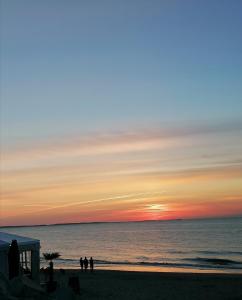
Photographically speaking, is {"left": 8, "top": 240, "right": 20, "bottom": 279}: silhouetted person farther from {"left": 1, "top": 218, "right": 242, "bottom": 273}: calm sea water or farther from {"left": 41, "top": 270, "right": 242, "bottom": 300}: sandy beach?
{"left": 1, "top": 218, "right": 242, "bottom": 273}: calm sea water

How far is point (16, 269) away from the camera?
51.6 feet

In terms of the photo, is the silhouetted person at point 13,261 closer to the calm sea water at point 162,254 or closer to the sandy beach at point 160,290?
the sandy beach at point 160,290

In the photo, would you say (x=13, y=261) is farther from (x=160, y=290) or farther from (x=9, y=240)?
(x=160, y=290)

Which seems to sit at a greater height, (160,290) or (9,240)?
(9,240)

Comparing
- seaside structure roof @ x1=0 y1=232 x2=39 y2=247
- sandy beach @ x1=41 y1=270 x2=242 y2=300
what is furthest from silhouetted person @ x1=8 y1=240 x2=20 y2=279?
sandy beach @ x1=41 y1=270 x2=242 y2=300

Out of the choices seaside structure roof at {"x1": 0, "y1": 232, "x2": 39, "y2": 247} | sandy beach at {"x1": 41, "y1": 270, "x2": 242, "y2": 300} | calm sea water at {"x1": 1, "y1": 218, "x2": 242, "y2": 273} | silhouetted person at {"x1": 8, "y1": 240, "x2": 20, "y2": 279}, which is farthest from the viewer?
calm sea water at {"x1": 1, "y1": 218, "x2": 242, "y2": 273}

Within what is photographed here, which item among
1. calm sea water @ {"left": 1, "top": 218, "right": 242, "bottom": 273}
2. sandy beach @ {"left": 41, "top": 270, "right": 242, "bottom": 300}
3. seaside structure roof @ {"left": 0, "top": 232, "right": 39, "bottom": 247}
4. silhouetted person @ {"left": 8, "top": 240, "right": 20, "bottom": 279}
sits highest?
seaside structure roof @ {"left": 0, "top": 232, "right": 39, "bottom": 247}

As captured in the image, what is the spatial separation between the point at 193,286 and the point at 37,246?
29.7 ft

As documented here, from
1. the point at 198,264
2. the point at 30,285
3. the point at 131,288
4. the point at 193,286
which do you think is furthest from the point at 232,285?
the point at 198,264

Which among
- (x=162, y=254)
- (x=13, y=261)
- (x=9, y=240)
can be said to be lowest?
(x=162, y=254)

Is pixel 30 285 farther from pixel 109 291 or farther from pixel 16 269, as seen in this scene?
pixel 109 291

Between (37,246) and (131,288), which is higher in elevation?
(37,246)

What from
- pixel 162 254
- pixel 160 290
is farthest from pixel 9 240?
pixel 162 254

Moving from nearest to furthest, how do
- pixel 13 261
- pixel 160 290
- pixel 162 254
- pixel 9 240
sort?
pixel 13 261, pixel 9 240, pixel 160 290, pixel 162 254
